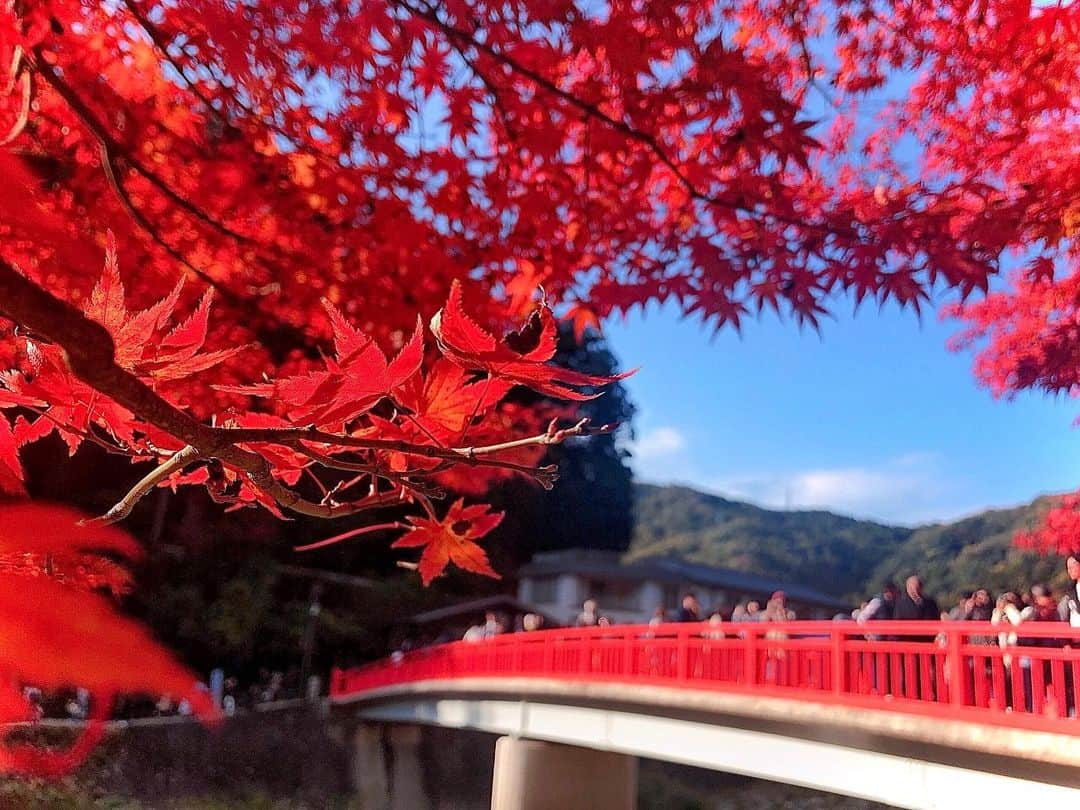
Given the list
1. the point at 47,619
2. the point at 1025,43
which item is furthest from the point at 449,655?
the point at 1025,43

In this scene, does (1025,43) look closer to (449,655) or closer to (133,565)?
(449,655)

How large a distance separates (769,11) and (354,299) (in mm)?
2029

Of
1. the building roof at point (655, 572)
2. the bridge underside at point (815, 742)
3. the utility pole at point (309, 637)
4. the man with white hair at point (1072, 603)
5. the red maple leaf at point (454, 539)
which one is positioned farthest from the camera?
the building roof at point (655, 572)

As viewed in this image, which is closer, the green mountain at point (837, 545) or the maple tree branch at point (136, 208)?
the maple tree branch at point (136, 208)

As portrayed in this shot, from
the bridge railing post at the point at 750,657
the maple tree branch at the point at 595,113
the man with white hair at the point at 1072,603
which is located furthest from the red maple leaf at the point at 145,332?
the man with white hair at the point at 1072,603

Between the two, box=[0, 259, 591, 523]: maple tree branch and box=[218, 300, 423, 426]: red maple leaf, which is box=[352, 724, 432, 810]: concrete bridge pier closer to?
box=[0, 259, 591, 523]: maple tree branch

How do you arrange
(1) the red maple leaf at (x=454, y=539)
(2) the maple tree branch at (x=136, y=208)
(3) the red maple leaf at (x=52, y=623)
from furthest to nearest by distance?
(3) the red maple leaf at (x=52, y=623), (2) the maple tree branch at (x=136, y=208), (1) the red maple leaf at (x=454, y=539)

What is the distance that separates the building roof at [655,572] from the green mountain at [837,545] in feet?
4.59

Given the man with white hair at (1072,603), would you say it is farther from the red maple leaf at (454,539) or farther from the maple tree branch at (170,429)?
the maple tree branch at (170,429)

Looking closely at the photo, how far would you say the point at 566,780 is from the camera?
5.92 m

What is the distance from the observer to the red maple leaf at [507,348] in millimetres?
970

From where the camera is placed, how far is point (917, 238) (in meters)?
2.54

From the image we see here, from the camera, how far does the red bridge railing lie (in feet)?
8.51

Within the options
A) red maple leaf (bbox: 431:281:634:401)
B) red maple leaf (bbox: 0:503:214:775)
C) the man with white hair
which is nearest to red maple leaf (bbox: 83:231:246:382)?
red maple leaf (bbox: 431:281:634:401)
